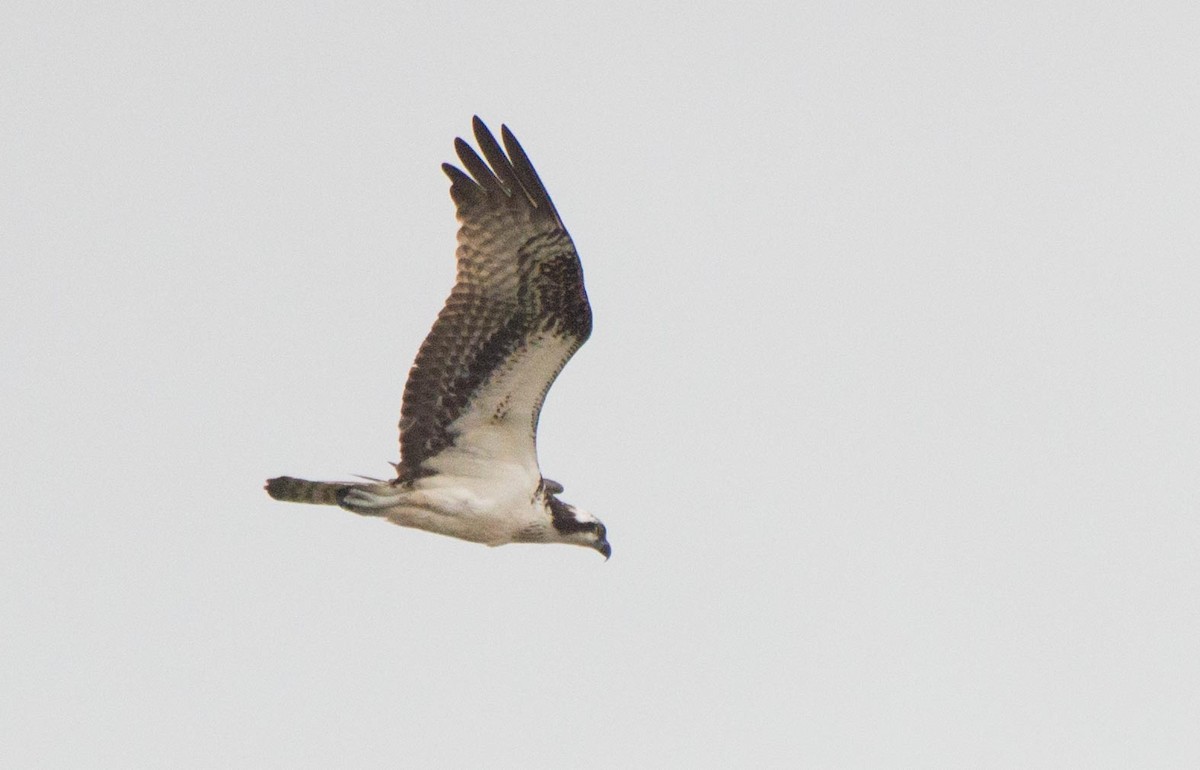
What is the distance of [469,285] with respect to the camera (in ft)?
87.6

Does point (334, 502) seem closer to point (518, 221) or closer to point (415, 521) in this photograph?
point (415, 521)

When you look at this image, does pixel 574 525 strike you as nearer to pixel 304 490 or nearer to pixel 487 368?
pixel 487 368

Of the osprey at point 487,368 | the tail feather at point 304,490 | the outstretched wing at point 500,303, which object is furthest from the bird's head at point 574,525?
the tail feather at point 304,490

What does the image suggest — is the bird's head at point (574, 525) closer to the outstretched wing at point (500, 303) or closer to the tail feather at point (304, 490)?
the outstretched wing at point (500, 303)

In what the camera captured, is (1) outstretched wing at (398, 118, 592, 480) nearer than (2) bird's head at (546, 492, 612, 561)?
Yes

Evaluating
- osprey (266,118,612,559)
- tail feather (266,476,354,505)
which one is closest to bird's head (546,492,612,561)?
osprey (266,118,612,559)

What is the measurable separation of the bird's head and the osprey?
0.51 ft

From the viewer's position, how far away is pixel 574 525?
27391 mm

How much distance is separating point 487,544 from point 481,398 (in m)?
1.08

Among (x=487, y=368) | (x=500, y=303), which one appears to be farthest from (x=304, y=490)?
(x=500, y=303)

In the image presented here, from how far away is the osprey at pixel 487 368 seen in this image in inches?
1048

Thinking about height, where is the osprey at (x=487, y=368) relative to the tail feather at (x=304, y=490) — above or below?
above

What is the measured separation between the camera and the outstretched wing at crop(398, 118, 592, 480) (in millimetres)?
26609

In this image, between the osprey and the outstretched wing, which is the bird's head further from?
the outstretched wing
